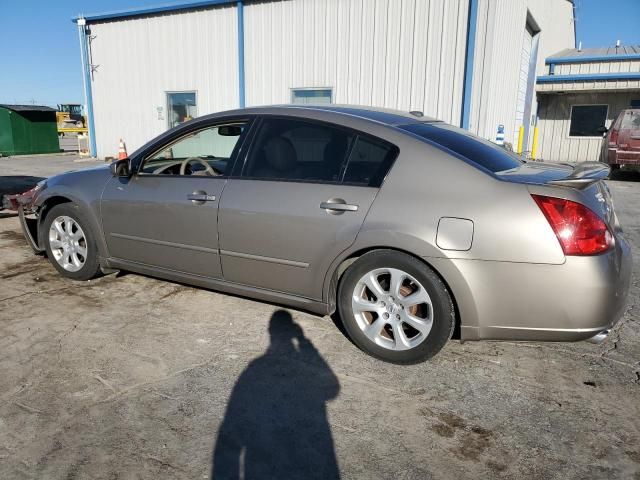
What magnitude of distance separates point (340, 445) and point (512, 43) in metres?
13.4

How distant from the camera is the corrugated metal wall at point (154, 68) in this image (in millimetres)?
14281

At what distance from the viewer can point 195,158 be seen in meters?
4.42

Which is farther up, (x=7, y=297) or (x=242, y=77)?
(x=242, y=77)

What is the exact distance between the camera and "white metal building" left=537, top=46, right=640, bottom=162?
53.3 feet

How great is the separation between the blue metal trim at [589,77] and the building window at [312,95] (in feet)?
27.3

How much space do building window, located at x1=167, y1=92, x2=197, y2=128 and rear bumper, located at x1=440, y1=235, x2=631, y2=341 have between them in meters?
13.7

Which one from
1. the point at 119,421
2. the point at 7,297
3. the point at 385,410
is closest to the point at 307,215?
the point at 385,410

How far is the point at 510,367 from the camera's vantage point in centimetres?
314

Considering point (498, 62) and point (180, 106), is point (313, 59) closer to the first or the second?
point (498, 62)

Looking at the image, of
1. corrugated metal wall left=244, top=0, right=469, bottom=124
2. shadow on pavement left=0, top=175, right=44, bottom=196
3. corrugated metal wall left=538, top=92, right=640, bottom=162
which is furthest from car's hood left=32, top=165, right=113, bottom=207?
corrugated metal wall left=538, top=92, right=640, bottom=162

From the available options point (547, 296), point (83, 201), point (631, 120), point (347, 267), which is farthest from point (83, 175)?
point (631, 120)

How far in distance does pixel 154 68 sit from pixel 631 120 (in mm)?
13234

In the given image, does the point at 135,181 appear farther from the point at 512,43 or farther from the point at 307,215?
the point at 512,43

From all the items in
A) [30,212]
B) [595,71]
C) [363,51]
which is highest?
[595,71]
